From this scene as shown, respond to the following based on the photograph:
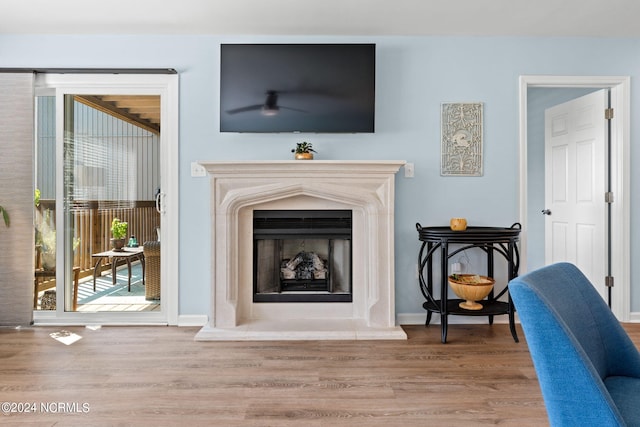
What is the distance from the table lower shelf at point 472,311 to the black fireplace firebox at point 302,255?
634 mm

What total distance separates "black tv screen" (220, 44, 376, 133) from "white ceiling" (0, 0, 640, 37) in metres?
0.19

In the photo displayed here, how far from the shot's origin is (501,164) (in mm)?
3527

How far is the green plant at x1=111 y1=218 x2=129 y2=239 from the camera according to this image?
3600 mm

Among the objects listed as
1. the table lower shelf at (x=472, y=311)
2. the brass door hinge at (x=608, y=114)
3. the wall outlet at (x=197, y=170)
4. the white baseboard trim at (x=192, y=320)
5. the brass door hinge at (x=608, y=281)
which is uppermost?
the brass door hinge at (x=608, y=114)

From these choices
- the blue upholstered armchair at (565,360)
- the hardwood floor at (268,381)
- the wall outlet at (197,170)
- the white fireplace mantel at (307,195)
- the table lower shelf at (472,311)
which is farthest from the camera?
the wall outlet at (197,170)

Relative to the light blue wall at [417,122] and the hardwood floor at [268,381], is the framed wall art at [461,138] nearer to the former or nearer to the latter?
the light blue wall at [417,122]

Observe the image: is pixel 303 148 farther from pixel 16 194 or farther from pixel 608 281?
pixel 608 281

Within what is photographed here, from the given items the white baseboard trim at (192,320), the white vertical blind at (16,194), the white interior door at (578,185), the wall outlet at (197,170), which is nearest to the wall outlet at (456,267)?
the white interior door at (578,185)

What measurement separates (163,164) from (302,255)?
132 centimetres

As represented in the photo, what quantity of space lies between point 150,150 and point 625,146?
150 inches

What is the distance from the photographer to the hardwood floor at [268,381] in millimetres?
1995

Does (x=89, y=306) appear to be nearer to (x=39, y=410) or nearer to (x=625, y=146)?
(x=39, y=410)

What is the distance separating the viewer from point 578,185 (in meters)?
3.99

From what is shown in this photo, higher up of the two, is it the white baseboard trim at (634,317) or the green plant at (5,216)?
the green plant at (5,216)
